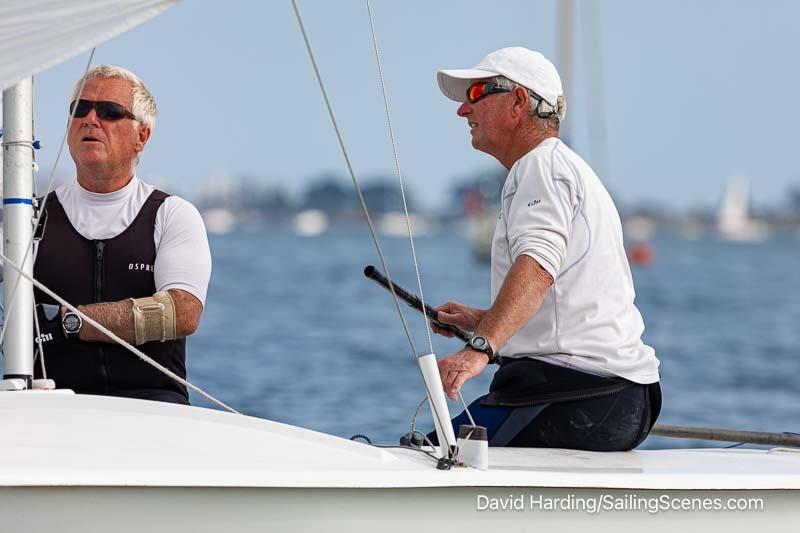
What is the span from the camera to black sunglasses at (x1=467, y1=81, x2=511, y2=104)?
3729 millimetres

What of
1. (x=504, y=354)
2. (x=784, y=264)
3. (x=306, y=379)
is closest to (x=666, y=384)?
(x=306, y=379)

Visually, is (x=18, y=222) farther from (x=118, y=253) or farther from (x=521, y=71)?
(x=521, y=71)

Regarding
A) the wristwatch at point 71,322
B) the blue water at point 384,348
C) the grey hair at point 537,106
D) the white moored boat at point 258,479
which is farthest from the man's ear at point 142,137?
the blue water at point 384,348

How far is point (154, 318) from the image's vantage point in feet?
12.7

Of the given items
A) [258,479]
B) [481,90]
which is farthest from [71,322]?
[481,90]

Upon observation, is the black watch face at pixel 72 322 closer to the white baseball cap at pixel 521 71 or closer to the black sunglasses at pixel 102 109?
the black sunglasses at pixel 102 109

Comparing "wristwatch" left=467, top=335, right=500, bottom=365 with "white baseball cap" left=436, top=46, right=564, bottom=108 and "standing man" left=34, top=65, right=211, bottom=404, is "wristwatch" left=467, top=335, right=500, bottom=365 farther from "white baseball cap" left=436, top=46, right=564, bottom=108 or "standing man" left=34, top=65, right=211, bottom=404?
"standing man" left=34, top=65, right=211, bottom=404

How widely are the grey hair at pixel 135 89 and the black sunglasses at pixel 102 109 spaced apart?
3cm

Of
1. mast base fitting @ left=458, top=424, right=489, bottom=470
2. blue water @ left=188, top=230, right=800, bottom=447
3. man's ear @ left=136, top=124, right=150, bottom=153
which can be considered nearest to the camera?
mast base fitting @ left=458, top=424, right=489, bottom=470

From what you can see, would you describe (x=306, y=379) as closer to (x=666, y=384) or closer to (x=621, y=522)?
(x=666, y=384)

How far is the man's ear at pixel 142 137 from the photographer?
13.5ft

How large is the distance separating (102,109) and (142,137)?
177 mm

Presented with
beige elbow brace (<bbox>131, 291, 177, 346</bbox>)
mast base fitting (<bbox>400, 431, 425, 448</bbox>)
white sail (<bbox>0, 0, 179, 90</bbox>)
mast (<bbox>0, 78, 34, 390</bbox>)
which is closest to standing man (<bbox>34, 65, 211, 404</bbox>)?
beige elbow brace (<bbox>131, 291, 177, 346</bbox>)

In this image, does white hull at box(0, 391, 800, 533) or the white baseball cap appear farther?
the white baseball cap
